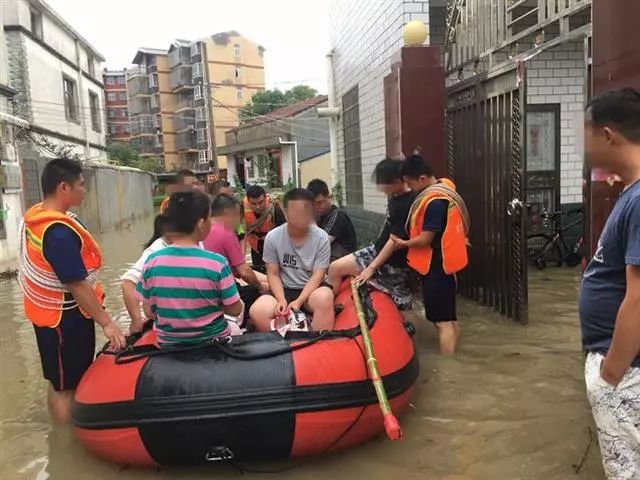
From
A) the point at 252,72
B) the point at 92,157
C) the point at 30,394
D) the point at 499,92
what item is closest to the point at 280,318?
the point at 30,394

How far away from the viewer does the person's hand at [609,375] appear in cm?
182

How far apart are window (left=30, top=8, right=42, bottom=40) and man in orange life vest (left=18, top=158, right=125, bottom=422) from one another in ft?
52.8

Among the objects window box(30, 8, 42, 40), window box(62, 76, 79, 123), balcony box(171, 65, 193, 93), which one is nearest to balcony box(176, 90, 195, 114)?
balcony box(171, 65, 193, 93)

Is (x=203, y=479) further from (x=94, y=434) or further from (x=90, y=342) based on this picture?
(x=90, y=342)

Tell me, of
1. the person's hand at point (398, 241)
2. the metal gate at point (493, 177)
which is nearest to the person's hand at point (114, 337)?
the person's hand at point (398, 241)

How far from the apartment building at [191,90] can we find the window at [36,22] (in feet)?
108

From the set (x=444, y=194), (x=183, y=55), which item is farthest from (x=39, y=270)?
(x=183, y=55)

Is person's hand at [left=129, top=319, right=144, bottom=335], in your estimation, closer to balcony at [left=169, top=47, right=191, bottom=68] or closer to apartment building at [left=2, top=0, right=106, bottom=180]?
apartment building at [left=2, top=0, right=106, bottom=180]

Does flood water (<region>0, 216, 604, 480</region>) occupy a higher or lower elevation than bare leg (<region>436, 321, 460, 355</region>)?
lower

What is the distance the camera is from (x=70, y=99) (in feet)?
65.6

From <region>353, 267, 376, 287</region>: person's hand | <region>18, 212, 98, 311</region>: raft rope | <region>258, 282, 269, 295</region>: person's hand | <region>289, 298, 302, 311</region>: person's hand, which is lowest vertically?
<region>289, 298, 302, 311</region>: person's hand

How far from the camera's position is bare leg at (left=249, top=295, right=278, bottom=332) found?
3.82 meters

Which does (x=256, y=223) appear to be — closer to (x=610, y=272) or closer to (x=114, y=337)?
(x=114, y=337)

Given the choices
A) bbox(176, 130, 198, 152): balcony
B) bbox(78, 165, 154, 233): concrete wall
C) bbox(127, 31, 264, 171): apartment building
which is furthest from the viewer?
bbox(176, 130, 198, 152): balcony
